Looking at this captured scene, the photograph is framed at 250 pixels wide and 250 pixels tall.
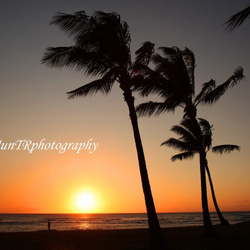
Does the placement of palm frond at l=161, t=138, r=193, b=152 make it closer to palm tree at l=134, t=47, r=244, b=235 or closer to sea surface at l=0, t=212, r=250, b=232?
palm tree at l=134, t=47, r=244, b=235

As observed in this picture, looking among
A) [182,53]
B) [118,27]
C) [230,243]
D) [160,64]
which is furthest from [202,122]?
[118,27]

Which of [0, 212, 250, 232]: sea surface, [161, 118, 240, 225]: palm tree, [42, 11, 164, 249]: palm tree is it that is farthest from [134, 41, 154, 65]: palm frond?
[0, 212, 250, 232]: sea surface

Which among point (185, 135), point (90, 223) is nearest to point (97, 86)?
point (185, 135)

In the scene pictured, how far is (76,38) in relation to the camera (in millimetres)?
11289

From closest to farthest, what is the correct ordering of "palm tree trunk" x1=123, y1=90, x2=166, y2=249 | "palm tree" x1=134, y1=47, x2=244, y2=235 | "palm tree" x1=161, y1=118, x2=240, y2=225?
1. "palm tree trunk" x1=123, y1=90, x2=166, y2=249
2. "palm tree" x1=134, y1=47, x2=244, y2=235
3. "palm tree" x1=161, y1=118, x2=240, y2=225

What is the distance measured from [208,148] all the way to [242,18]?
57.5 ft

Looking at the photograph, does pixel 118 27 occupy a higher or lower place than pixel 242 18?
higher

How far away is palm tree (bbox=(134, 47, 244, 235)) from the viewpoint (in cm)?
1397

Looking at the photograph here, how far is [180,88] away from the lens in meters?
14.6

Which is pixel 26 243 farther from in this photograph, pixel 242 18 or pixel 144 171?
pixel 242 18

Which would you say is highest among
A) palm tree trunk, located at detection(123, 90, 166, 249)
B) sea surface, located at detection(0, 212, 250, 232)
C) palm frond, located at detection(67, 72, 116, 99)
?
palm frond, located at detection(67, 72, 116, 99)

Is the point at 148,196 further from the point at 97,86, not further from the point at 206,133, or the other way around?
the point at 206,133

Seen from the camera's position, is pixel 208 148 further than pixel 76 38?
Yes

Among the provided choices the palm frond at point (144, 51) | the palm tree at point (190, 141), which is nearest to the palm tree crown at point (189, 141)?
the palm tree at point (190, 141)
